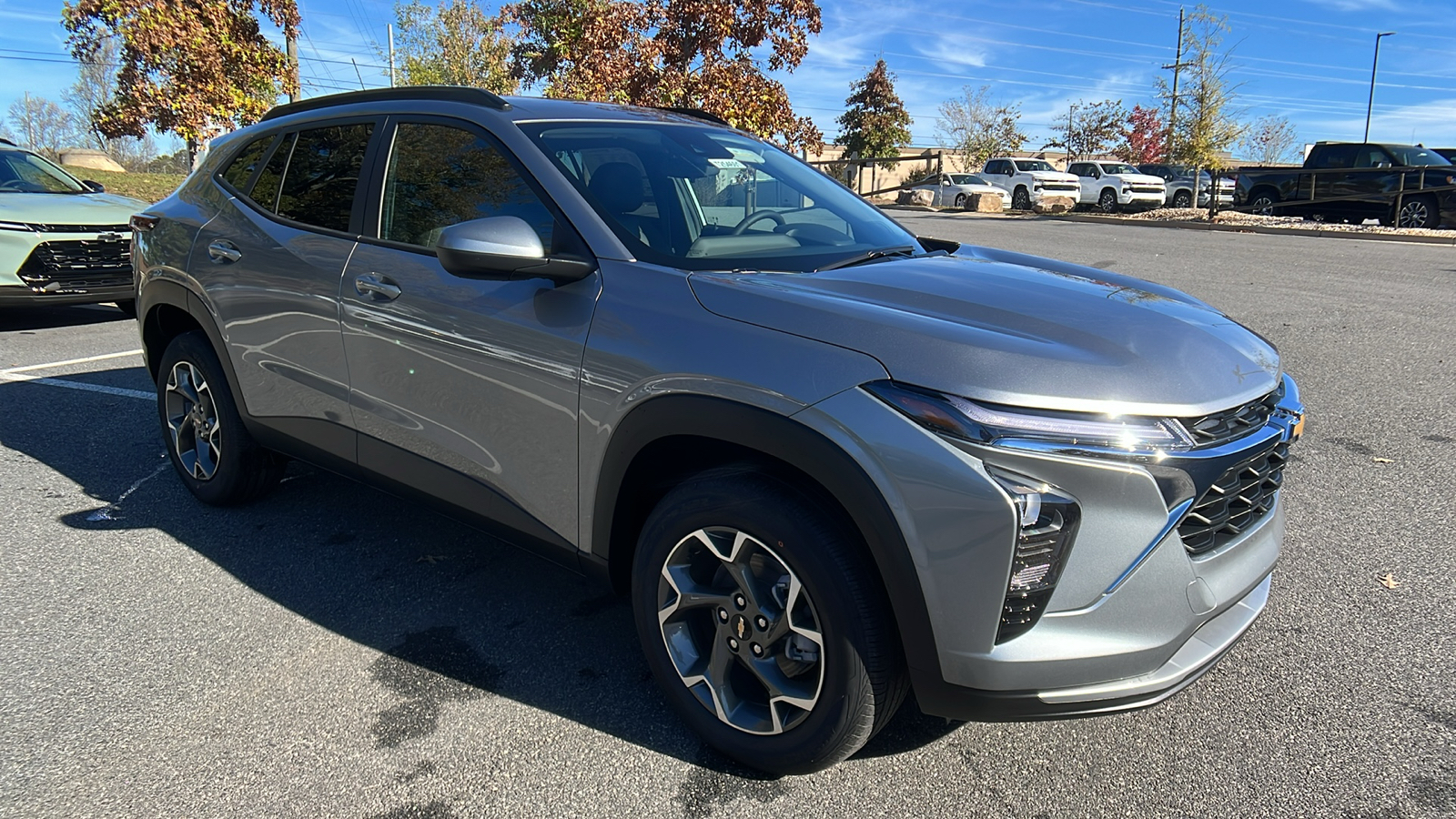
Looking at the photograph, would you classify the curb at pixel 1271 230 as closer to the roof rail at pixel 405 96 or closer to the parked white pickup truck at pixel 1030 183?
the parked white pickup truck at pixel 1030 183

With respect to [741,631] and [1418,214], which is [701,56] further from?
[1418,214]

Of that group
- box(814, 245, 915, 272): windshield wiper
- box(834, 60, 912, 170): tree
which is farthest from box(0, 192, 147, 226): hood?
box(834, 60, 912, 170): tree

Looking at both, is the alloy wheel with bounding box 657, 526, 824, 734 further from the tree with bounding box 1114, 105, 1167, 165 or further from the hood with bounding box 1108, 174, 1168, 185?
the tree with bounding box 1114, 105, 1167, 165

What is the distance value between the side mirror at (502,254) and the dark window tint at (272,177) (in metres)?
1.65

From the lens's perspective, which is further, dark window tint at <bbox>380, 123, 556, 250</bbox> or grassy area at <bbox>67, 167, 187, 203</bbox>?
grassy area at <bbox>67, 167, 187, 203</bbox>

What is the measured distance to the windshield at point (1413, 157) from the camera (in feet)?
67.5

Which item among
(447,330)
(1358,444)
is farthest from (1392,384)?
(447,330)

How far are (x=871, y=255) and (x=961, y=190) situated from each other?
2950 centimetres

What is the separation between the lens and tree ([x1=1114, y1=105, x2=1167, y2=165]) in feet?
160

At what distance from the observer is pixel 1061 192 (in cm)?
3139

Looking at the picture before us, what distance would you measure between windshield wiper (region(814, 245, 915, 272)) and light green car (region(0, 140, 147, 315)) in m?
7.34

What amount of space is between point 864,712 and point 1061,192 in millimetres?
31989

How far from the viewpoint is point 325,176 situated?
12.1ft

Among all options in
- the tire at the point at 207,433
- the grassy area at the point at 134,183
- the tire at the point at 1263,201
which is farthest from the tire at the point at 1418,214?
the grassy area at the point at 134,183
